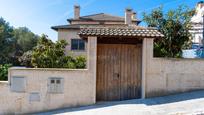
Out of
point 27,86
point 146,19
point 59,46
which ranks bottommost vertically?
point 27,86

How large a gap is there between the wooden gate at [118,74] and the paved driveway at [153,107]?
793 millimetres

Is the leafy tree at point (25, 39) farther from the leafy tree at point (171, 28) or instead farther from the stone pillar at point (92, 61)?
the stone pillar at point (92, 61)

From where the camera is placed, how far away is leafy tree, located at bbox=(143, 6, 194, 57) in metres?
17.3

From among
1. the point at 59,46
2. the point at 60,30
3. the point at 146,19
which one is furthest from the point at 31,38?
the point at 146,19

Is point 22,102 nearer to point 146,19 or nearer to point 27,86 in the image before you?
point 27,86

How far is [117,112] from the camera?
10586 millimetres

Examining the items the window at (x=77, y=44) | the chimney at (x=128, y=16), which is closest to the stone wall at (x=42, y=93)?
the window at (x=77, y=44)

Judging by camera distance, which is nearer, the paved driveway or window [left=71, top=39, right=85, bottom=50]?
the paved driveway

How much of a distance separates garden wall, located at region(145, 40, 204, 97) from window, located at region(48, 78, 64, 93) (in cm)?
391

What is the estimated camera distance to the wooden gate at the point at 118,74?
13070 mm

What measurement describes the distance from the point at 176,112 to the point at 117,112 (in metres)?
2.27

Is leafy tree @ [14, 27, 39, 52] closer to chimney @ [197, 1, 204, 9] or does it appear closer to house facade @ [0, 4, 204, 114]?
chimney @ [197, 1, 204, 9]

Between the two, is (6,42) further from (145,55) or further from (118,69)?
(145,55)

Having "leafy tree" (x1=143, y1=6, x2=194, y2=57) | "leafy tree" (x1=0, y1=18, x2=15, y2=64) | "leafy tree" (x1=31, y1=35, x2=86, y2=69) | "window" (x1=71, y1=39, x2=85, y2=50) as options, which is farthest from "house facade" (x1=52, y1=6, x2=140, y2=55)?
"leafy tree" (x1=0, y1=18, x2=15, y2=64)
